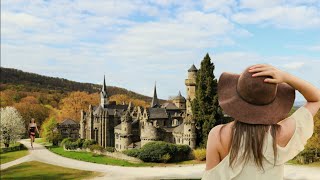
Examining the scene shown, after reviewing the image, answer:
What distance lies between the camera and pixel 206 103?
41.8 metres

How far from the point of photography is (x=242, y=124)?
325 cm

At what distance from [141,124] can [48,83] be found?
84002 mm

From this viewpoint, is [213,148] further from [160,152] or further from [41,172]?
[160,152]

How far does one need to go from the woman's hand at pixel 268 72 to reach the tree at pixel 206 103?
37483 millimetres

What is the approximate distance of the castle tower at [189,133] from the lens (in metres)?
40.0

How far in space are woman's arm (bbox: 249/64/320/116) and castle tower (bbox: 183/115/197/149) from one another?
36.6 m

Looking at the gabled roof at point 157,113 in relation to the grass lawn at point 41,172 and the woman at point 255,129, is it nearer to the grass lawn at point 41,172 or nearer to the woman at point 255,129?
the grass lawn at point 41,172

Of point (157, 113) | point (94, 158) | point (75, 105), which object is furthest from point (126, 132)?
point (75, 105)

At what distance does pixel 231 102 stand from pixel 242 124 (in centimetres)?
20

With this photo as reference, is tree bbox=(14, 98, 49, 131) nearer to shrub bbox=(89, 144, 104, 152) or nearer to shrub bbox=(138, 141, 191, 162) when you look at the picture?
shrub bbox=(89, 144, 104, 152)

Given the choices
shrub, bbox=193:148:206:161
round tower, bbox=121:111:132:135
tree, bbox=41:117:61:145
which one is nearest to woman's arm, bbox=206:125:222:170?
shrub, bbox=193:148:206:161

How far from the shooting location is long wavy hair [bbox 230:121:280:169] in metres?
3.20

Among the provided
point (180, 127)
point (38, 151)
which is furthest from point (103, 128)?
point (180, 127)

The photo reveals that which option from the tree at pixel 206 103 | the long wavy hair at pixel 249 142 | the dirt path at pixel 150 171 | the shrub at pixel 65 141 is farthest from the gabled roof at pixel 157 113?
the long wavy hair at pixel 249 142
